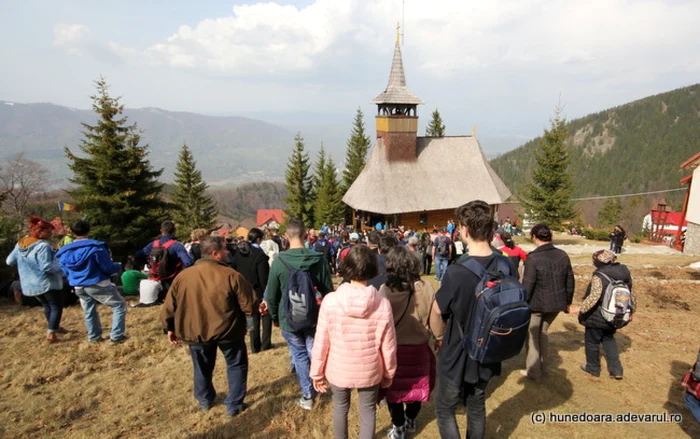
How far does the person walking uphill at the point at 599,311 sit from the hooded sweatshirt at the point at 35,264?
757 cm

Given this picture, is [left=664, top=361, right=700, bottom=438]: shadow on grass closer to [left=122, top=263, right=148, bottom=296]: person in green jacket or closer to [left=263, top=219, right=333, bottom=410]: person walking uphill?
[left=263, top=219, right=333, bottom=410]: person walking uphill

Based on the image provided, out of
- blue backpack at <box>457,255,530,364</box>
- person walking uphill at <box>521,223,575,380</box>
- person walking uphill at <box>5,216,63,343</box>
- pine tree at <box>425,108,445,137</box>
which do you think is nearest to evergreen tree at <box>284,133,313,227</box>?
pine tree at <box>425,108,445,137</box>

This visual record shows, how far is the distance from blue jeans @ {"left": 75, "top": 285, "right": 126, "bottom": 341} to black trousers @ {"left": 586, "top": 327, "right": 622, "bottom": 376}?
271 inches

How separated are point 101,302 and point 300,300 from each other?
375cm

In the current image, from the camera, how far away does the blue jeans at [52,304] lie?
5.60 m

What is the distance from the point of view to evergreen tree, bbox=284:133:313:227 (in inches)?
1459

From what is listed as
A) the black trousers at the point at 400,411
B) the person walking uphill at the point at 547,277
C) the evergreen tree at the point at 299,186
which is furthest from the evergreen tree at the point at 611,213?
the black trousers at the point at 400,411

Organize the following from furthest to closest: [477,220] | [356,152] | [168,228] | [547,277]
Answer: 1. [356,152]
2. [168,228]
3. [547,277]
4. [477,220]

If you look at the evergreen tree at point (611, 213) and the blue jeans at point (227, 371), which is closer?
the blue jeans at point (227, 371)

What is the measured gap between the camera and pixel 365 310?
8.93ft

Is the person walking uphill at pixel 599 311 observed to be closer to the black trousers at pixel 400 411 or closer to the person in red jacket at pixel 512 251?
the person in red jacket at pixel 512 251

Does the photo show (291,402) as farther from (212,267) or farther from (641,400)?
(641,400)

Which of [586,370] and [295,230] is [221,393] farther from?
[586,370]

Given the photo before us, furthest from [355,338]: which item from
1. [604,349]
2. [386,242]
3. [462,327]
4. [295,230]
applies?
[604,349]
